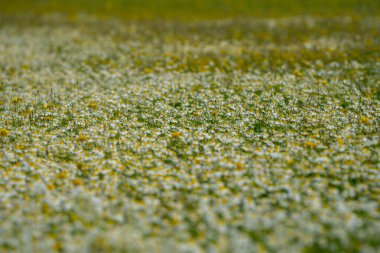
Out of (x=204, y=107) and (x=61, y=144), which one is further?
(x=204, y=107)

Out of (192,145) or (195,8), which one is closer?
(192,145)

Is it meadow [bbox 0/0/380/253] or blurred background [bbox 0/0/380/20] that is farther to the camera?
blurred background [bbox 0/0/380/20]

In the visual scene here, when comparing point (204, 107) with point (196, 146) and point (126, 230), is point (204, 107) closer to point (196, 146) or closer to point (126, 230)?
point (196, 146)

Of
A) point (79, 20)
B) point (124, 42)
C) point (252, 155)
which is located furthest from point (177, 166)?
point (79, 20)

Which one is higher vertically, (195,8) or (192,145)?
(195,8)
